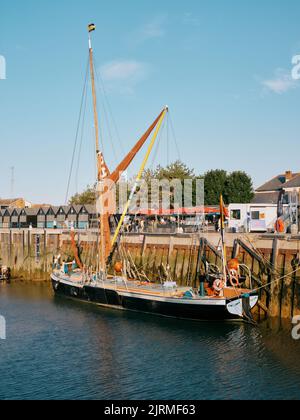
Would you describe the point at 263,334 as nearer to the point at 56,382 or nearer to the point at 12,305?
the point at 56,382

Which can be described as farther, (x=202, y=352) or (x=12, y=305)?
(x=12, y=305)

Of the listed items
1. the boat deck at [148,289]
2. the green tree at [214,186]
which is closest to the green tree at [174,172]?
the green tree at [214,186]

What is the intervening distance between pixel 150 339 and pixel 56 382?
→ 9.38m

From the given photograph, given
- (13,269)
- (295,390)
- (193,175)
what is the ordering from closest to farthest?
(295,390)
(13,269)
(193,175)

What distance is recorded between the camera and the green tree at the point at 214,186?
9525cm

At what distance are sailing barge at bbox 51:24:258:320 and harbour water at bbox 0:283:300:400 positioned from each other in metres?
1.10

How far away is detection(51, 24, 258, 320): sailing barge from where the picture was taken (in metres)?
37.5

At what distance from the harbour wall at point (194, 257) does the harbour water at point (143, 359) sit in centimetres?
306

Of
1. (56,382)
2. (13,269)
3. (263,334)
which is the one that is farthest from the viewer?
(13,269)

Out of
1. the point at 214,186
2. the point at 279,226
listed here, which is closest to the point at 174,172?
the point at 214,186

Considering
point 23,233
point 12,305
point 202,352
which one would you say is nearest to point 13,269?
point 23,233

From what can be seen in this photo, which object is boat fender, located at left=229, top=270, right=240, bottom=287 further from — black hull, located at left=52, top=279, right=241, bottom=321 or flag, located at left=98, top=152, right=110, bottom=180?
flag, located at left=98, top=152, right=110, bottom=180

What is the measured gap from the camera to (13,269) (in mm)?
73875
